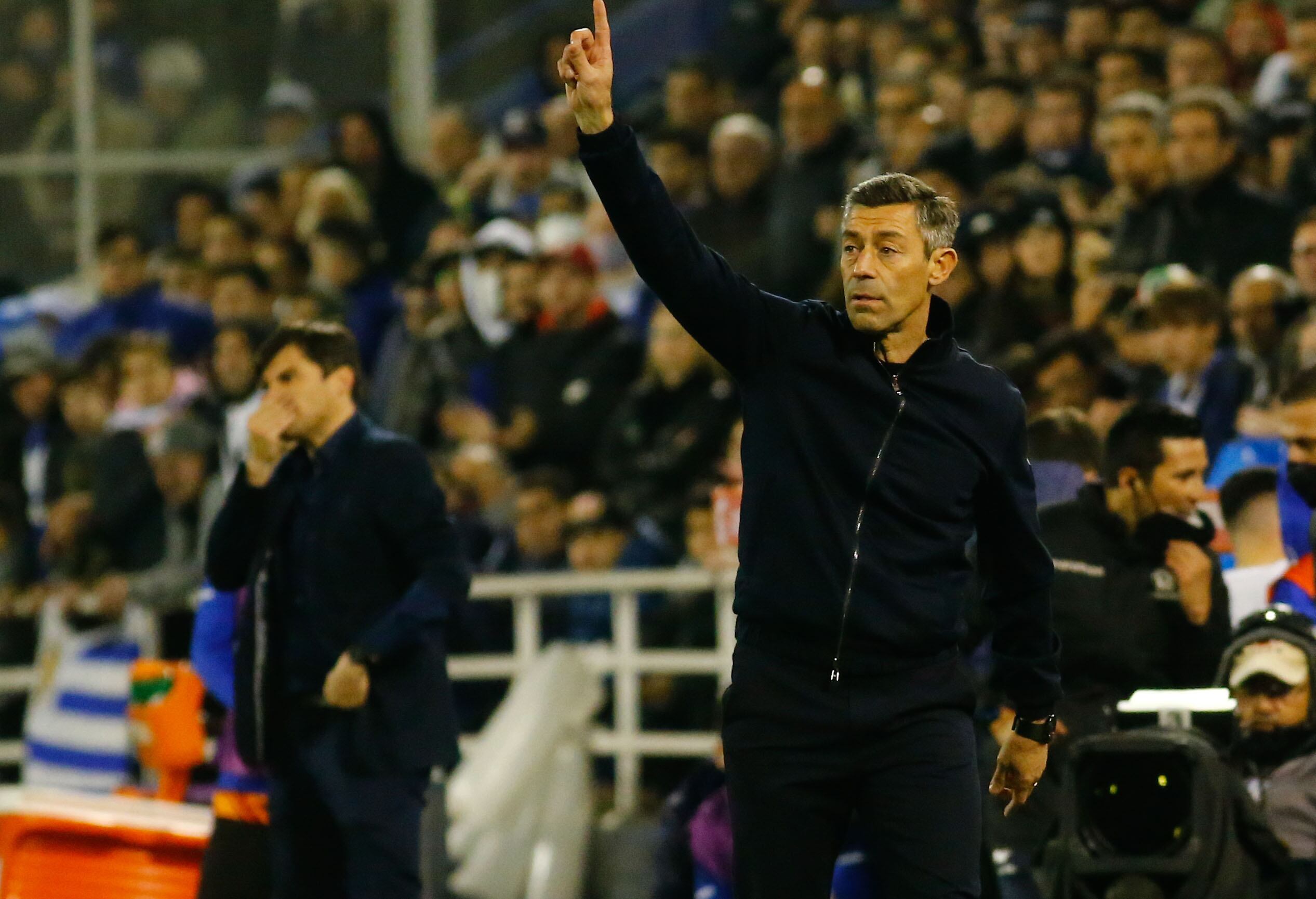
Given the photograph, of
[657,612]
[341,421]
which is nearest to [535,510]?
[657,612]

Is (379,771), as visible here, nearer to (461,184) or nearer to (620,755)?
(620,755)

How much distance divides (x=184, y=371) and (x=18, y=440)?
0.94 metres

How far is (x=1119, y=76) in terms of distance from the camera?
10.0m

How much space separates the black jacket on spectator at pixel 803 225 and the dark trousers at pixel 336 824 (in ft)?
16.9

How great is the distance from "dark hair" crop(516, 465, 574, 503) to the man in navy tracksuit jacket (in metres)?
5.64

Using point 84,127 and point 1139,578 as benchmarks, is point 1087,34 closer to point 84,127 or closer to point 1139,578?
point 1139,578

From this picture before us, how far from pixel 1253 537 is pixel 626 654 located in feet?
11.0

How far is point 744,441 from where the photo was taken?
4414mm

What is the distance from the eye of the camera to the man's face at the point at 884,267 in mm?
4324

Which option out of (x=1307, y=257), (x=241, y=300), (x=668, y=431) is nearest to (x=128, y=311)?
(x=241, y=300)

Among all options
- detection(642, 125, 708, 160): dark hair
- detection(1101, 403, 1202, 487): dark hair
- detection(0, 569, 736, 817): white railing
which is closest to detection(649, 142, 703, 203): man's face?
detection(642, 125, 708, 160): dark hair

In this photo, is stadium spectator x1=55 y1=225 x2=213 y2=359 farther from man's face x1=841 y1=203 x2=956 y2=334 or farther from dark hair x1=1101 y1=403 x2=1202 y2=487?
man's face x1=841 y1=203 x2=956 y2=334

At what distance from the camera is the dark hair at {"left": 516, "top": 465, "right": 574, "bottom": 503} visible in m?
10.0

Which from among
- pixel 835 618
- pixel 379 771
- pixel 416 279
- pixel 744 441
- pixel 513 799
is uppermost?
pixel 416 279
